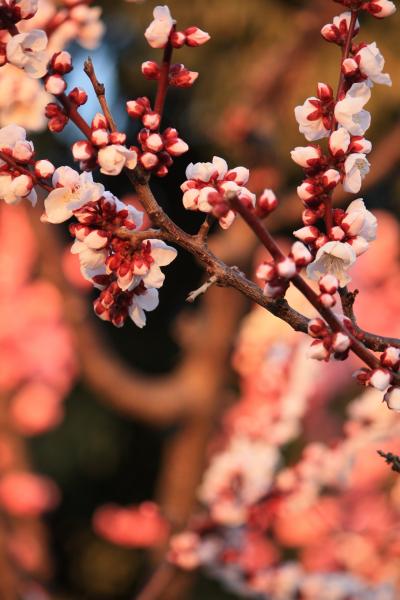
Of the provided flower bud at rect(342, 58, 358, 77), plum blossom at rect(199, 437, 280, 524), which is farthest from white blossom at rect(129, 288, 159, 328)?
plum blossom at rect(199, 437, 280, 524)

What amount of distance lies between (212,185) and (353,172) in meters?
0.17

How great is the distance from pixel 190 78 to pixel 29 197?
0.83 feet

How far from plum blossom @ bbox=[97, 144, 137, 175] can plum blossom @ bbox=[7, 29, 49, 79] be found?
0.42 ft

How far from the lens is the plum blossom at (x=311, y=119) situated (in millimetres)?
999

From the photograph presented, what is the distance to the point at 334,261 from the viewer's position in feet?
3.17

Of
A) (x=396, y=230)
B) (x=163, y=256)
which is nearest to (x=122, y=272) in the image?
(x=163, y=256)

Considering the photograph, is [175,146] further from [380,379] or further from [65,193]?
[380,379]

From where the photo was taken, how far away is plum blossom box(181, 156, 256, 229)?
0.93m

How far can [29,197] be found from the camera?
982 mm

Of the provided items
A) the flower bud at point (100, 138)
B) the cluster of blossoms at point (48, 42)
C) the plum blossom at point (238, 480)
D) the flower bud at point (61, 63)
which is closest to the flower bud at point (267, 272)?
the flower bud at point (100, 138)

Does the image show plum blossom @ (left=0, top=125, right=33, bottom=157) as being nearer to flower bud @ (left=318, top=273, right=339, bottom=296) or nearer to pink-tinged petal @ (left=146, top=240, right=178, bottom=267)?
pink-tinged petal @ (left=146, top=240, right=178, bottom=267)

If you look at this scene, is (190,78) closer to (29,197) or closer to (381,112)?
(29,197)

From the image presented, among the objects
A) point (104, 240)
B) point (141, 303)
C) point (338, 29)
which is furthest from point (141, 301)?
point (338, 29)

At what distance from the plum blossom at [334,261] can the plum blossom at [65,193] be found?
270mm
